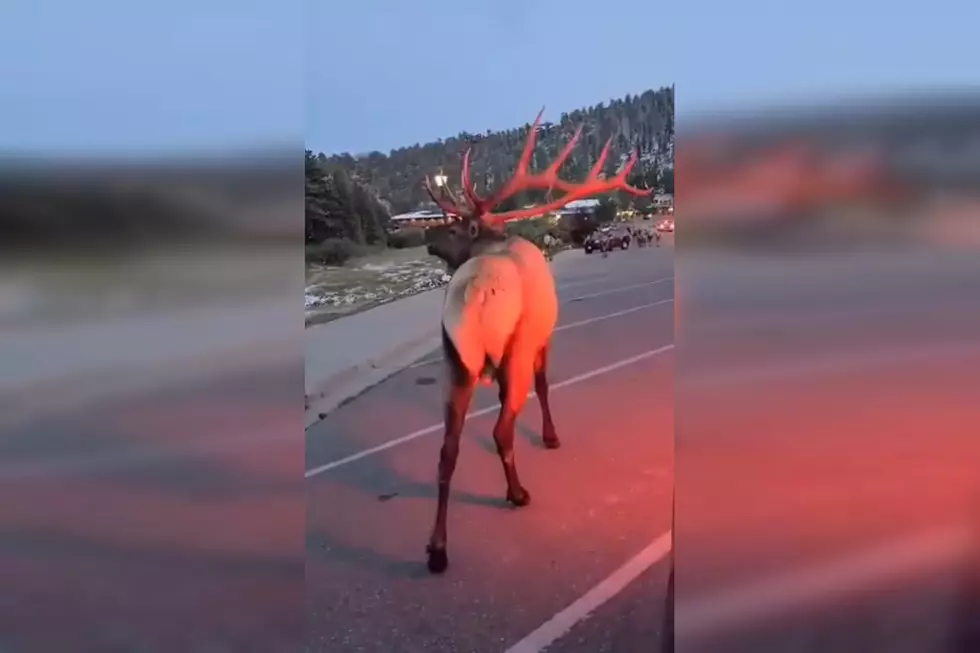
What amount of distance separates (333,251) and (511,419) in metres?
0.46

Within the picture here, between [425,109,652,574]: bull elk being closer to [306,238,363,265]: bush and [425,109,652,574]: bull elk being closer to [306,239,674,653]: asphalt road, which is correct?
[306,239,674,653]: asphalt road

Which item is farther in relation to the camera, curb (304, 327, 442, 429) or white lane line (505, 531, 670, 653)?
curb (304, 327, 442, 429)

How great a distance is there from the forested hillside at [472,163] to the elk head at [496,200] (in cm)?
1

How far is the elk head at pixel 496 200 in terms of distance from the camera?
1368mm

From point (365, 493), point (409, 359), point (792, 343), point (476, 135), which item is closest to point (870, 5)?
point (792, 343)

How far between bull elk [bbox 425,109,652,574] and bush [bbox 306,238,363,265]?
0.50 feet

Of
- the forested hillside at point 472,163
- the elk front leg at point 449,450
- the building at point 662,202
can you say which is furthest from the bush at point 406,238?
the building at point 662,202

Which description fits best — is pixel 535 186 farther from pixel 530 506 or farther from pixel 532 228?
pixel 530 506

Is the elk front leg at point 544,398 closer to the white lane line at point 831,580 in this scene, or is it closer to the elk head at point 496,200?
the elk head at point 496,200

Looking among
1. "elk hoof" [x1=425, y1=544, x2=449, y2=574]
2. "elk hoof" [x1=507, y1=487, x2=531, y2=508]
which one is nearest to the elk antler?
"elk hoof" [x1=507, y1=487, x2=531, y2=508]

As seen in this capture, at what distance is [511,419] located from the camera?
1.39m

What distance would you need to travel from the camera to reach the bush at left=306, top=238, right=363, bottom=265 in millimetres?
1410

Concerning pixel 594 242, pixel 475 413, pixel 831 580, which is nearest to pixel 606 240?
pixel 594 242

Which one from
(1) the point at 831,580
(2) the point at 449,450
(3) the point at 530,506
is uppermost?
(2) the point at 449,450
